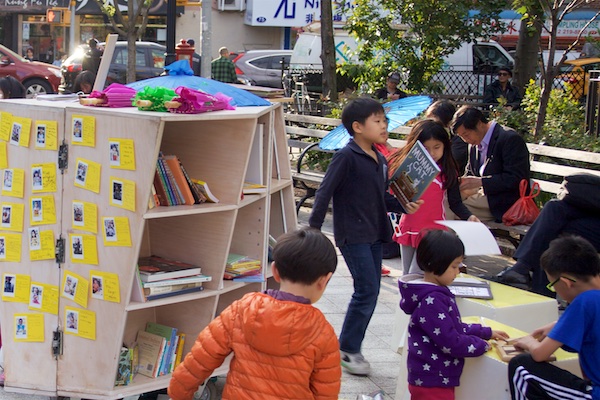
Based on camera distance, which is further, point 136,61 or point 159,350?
point 136,61

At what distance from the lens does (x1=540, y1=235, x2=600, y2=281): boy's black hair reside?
390 cm

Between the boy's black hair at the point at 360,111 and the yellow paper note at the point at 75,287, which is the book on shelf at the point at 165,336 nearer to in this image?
the yellow paper note at the point at 75,287

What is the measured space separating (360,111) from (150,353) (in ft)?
6.10

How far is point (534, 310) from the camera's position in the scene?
5.10 metres

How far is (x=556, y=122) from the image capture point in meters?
10.4

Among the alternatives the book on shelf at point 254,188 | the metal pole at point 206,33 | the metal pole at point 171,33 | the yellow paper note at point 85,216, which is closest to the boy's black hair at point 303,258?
the yellow paper note at point 85,216

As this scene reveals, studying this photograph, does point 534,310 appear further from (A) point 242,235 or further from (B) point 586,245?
(A) point 242,235

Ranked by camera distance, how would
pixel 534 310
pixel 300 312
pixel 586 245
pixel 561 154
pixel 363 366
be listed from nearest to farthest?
pixel 300 312, pixel 586 245, pixel 534 310, pixel 363 366, pixel 561 154

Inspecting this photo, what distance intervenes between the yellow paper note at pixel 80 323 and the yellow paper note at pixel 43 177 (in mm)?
643

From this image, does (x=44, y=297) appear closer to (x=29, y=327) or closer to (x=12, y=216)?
(x=29, y=327)

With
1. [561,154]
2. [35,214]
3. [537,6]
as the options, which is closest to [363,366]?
[35,214]

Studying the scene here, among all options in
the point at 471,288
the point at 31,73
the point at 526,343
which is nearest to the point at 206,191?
the point at 471,288

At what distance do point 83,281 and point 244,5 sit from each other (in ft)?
101

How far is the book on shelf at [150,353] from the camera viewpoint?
4805mm
